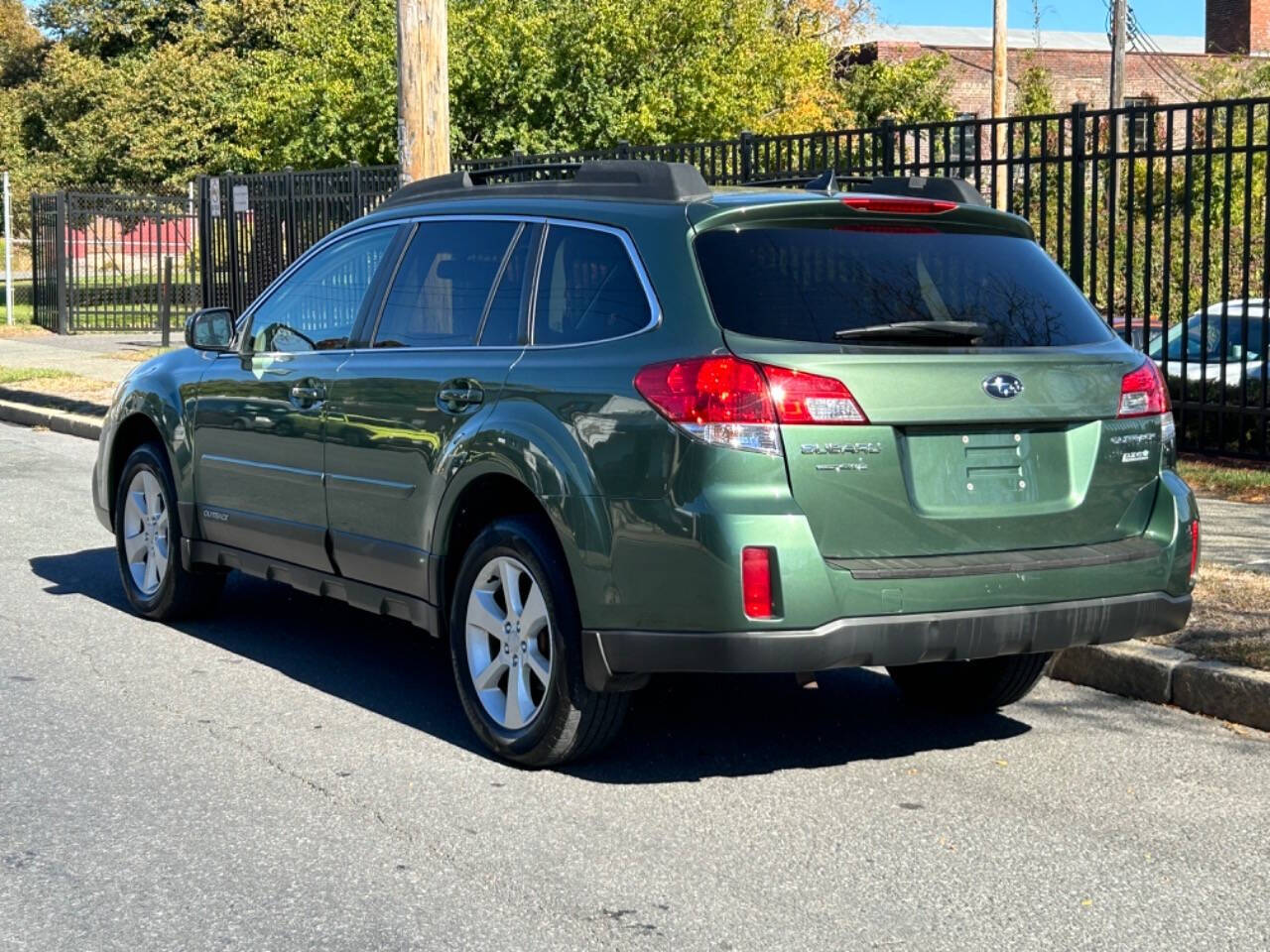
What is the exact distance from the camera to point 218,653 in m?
7.44

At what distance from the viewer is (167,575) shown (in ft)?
25.7

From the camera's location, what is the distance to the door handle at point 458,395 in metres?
5.83

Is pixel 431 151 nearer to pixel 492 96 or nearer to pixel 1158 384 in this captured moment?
pixel 1158 384

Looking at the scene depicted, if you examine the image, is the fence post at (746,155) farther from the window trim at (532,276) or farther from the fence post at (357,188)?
the window trim at (532,276)

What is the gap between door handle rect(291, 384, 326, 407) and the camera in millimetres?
6684

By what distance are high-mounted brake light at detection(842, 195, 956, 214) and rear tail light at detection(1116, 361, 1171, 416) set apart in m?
0.81

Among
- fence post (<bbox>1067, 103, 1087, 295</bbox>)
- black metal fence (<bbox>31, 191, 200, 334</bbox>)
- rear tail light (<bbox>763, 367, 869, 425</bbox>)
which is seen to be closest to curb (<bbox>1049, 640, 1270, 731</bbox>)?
rear tail light (<bbox>763, 367, 869, 425</bbox>)

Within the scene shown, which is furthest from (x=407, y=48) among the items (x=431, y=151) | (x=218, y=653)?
(x=218, y=653)

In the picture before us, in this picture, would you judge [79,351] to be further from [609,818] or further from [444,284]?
[609,818]

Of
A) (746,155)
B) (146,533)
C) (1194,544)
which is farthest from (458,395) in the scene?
(746,155)

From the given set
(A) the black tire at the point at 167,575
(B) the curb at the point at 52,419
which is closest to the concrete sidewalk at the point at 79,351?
(B) the curb at the point at 52,419

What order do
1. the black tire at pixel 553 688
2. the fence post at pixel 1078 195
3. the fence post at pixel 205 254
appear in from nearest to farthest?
the black tire at pixel 553 688 → the fence post at pixel 1078 195 → the fence post at pixel 205 254

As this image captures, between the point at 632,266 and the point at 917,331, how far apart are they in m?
0.91

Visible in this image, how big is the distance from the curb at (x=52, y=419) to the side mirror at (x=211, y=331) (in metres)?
8.85
